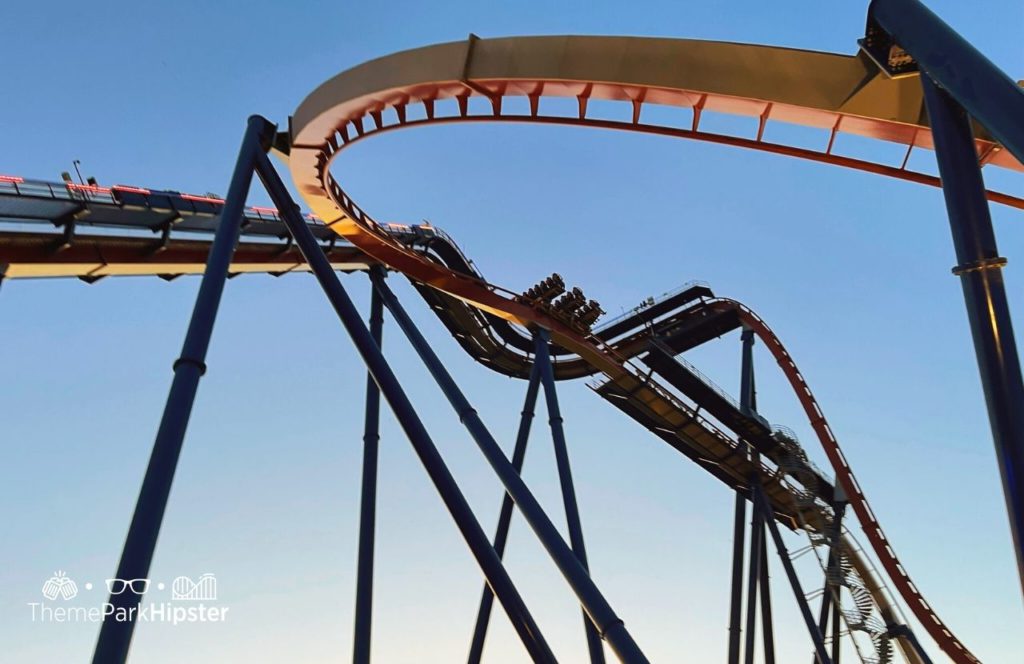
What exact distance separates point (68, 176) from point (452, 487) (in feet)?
17.4

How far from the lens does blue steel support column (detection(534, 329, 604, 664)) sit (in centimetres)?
943

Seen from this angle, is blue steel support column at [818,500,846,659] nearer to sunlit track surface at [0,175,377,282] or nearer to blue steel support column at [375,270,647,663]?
blue steel support column at [375,270,647,663]

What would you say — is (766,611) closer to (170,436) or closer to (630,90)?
(630,90)

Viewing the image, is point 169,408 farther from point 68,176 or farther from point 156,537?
point 68,176

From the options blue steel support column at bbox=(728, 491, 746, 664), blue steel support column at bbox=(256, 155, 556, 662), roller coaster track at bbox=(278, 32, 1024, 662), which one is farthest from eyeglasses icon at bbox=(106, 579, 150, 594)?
blue steel support column at bbox=(728, 491, 746, 664)

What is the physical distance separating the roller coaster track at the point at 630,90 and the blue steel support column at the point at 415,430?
31.7 inches

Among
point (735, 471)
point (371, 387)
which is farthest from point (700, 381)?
A: point (371, 387)

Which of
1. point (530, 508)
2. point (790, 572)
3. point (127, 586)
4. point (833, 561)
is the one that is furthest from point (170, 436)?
point (833, 561)

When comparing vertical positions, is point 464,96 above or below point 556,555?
above

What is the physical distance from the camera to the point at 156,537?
17.0ft

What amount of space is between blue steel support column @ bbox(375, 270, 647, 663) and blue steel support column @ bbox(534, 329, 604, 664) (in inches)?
62.5

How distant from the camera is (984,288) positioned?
14.3 feet

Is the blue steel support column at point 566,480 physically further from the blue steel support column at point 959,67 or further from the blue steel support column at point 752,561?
the blue steel support column at point 959,67

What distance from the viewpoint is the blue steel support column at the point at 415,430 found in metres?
7.47
